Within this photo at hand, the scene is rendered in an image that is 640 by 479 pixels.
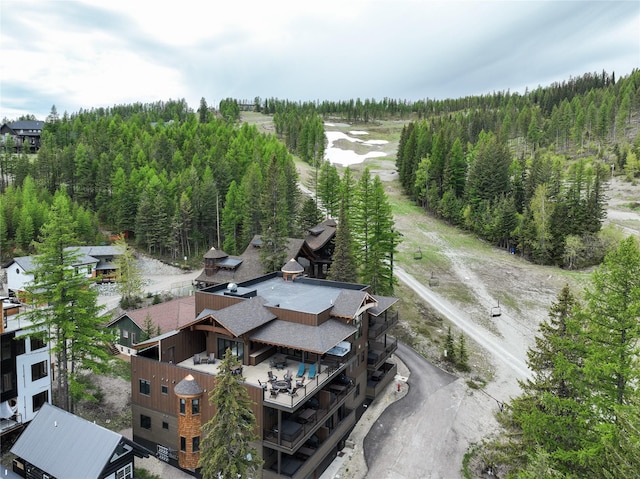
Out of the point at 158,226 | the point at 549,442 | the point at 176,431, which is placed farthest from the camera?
the point at 158,226

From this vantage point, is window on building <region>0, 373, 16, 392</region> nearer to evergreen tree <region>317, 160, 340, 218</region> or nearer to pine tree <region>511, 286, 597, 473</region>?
pine tree <region>511, 286, 597, 473</region>

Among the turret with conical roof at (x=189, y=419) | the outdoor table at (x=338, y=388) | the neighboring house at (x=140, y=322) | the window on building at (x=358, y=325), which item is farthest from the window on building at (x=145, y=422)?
the window on building at (x=358, y=325)

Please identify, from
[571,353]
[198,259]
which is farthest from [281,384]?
[198,259]

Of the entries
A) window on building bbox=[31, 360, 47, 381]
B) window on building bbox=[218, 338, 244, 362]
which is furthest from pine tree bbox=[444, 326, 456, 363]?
window on building bbox=[31, 360, 47, 381]

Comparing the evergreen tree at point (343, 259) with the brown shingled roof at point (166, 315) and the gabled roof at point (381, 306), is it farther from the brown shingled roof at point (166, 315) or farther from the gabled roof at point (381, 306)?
the brown shingled roof at point (166, 315)

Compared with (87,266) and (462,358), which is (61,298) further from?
(87,266)

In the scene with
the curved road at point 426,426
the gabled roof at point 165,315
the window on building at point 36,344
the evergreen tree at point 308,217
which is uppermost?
the evergreen tree at point 308,217

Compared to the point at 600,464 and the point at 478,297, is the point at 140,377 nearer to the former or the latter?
the point at 600,464
